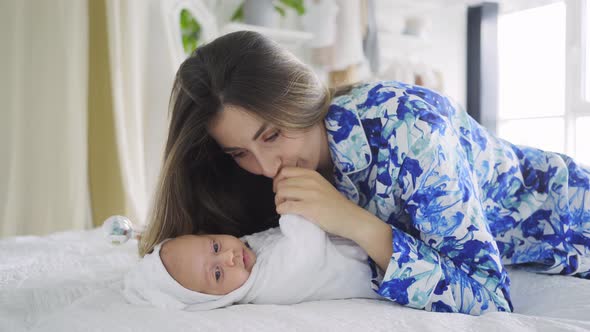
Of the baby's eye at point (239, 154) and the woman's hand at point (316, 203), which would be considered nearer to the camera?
the woman's hand at point (316, 203)

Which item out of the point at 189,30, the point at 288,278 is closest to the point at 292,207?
the point at 288,278

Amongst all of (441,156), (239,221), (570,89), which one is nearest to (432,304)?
(441,156)

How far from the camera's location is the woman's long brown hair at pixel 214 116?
1.03 meters

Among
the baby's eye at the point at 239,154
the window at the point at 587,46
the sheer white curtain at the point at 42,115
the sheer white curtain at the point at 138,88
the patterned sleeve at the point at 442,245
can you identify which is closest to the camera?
the patterned sleeve at the point at 442,245

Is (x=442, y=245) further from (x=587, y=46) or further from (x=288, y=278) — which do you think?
(x=587, y=46)

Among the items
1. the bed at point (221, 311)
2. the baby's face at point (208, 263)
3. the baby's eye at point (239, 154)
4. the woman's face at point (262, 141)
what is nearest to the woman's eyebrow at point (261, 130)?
the woman's face at point (262, 141)

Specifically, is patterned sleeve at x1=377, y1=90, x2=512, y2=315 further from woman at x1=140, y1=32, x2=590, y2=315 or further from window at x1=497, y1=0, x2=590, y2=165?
window at x1=497, y1=0, x2=590, y2=165

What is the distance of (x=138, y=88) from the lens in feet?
8.79

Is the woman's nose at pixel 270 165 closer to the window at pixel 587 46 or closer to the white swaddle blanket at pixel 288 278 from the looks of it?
the white swaddle blanket at pixel 288 278

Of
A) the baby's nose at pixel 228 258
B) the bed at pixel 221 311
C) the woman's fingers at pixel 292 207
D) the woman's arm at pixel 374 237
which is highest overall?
the woman's fingers at pixel 292 207

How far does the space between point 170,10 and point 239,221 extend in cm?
174

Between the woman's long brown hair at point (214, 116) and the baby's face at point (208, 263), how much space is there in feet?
0.67

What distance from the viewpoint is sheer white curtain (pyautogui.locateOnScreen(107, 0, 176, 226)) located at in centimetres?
256

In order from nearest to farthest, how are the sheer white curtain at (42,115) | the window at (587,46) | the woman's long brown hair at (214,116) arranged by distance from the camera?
the woman's long brown hair at (214,116)
the sheer white curtain at (42,115)
the window at (587,46)
